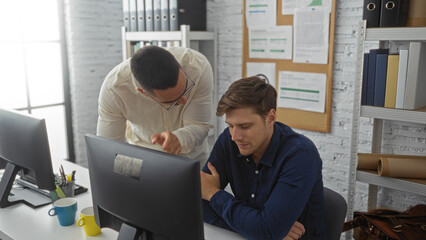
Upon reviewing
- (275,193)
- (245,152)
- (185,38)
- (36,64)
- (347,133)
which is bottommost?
(347,133)

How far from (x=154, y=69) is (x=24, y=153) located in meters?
0.65

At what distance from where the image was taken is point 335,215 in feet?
4.66

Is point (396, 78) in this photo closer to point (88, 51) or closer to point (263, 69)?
point (263, 69)

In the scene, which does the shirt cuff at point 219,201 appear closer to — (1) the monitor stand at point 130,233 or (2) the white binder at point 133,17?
(1) the monitor stand at point 130,233

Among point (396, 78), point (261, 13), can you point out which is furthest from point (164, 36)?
point (396, 78)

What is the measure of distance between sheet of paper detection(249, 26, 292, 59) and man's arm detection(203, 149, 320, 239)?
1.66 m

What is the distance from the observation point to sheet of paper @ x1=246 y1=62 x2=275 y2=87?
3018 millimetres

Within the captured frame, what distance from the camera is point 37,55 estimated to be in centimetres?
344

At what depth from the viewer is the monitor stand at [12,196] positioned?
1.64m

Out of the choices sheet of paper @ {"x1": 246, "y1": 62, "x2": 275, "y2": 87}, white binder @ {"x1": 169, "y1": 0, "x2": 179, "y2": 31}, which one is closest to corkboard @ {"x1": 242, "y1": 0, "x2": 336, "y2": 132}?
sheet of paper @ {"x1": 246, "y1": 62, "x2": 275, "y2": 87}

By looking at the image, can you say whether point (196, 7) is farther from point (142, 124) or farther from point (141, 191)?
point (141, 191)

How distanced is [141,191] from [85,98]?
2.85m

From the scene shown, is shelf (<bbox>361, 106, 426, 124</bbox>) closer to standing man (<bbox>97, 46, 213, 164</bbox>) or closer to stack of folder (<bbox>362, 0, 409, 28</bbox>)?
stack of folder (<bbox>362, 0, 409, 28</bbox>)

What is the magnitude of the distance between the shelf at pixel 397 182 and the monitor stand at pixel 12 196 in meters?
1.63
